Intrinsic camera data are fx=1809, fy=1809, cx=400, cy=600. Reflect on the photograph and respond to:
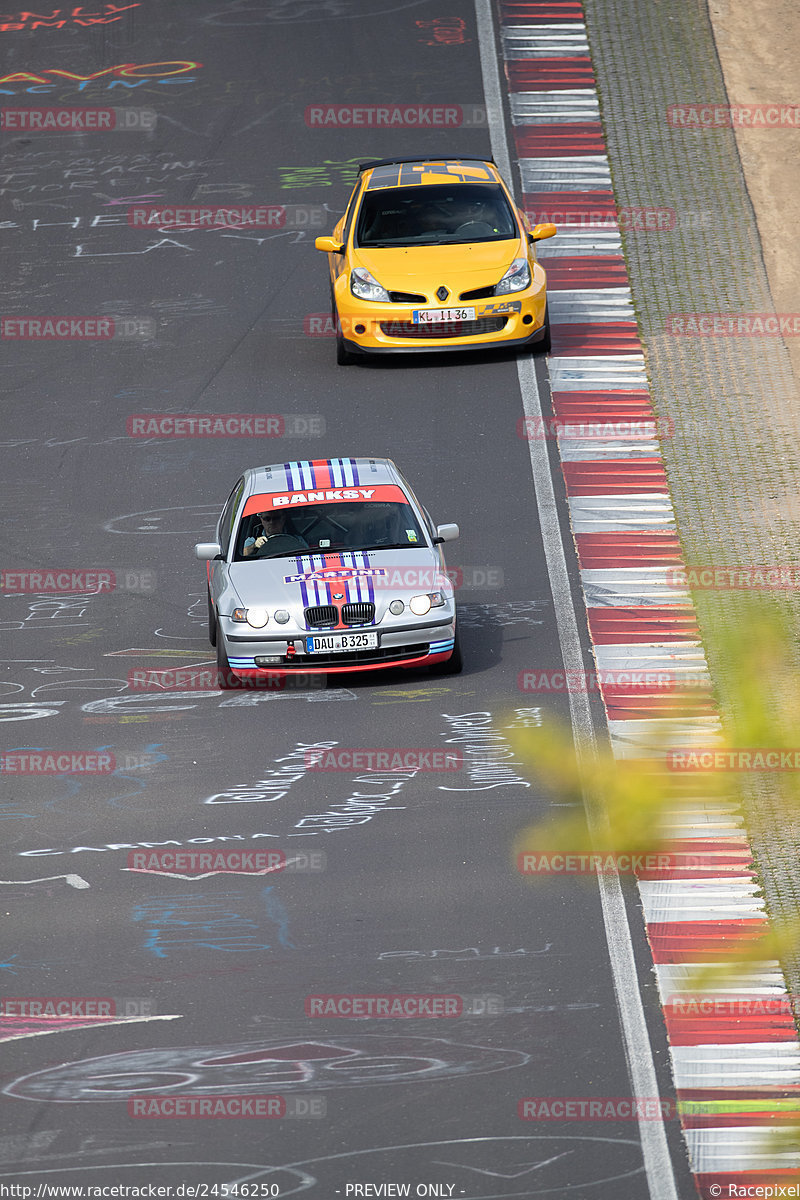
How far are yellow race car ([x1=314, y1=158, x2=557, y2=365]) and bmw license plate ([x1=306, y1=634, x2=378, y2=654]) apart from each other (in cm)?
734

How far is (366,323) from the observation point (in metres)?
20.5

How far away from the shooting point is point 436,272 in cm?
2016

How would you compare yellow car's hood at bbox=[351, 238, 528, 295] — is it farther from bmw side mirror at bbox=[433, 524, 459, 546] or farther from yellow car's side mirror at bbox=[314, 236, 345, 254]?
bmw side mirror at bbox=[433, 524, 459, 546]

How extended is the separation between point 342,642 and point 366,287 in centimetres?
774

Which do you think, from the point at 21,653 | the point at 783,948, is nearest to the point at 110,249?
the point at 21,653

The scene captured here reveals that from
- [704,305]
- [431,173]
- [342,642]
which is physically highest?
[342,642]

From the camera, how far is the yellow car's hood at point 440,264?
791 inches

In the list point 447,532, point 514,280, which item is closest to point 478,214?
point 514,280

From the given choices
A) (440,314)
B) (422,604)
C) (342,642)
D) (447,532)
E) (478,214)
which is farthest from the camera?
(478,214)

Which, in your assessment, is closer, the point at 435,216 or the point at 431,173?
the point at 435,216

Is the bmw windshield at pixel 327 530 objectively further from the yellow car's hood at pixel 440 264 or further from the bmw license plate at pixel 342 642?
the yellow car's hood at pixel 440 264

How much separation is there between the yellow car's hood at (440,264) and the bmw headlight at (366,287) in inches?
2.5

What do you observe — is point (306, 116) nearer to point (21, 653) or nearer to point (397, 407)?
point (397, 407)

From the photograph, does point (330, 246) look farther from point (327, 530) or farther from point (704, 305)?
point (327, 530)
